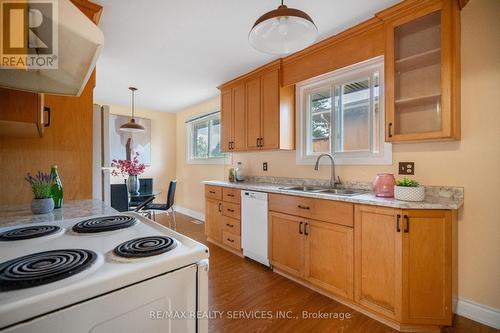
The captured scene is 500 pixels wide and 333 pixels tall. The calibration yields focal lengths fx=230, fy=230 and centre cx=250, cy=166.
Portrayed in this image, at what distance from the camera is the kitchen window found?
451 cm

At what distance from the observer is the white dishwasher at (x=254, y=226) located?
8.30 ft

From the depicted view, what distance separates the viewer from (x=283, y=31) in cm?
146

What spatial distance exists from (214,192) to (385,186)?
2.17 metres

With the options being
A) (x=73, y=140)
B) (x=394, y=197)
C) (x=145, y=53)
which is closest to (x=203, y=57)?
(x=145, y=53)

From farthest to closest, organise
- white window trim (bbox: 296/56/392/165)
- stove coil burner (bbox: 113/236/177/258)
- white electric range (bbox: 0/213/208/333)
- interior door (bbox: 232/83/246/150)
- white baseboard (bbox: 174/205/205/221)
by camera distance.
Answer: white baseboard (bbox: 174/205/205/221) < interior door (bbox: 232/83/246/150) < white window trim (bbox: 296/56/392/165) < stove coil burner (bbox: 113/236/177/258) < white electric range (bbox: 0/213/208/333)

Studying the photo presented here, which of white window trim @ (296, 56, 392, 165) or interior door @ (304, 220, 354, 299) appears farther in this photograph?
white window trim @ (296, 56, 392, 165)

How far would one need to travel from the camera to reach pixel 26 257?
27.2 inches

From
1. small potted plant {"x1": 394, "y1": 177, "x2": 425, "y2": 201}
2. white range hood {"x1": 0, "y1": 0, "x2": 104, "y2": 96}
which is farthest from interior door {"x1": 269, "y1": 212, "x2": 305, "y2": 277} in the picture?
white range hood {"x1": 0, "y1": 0, "x2": 104, "y2": 96}

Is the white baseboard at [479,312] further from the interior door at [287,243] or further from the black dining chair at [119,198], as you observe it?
the black dining chair at [119,198]

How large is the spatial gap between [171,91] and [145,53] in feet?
4.56

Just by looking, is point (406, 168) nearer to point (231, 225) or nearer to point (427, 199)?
point (427, 199)

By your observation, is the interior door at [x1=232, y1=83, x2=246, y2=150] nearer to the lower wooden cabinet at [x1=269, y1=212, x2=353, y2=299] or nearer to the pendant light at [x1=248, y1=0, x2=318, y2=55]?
the lower wooden cabinet at [x1=269, y1=212, x2=353, y2=299]

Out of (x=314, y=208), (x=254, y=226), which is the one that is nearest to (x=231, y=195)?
(x=254, y=226)

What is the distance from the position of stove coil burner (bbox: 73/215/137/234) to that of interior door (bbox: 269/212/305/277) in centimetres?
152
